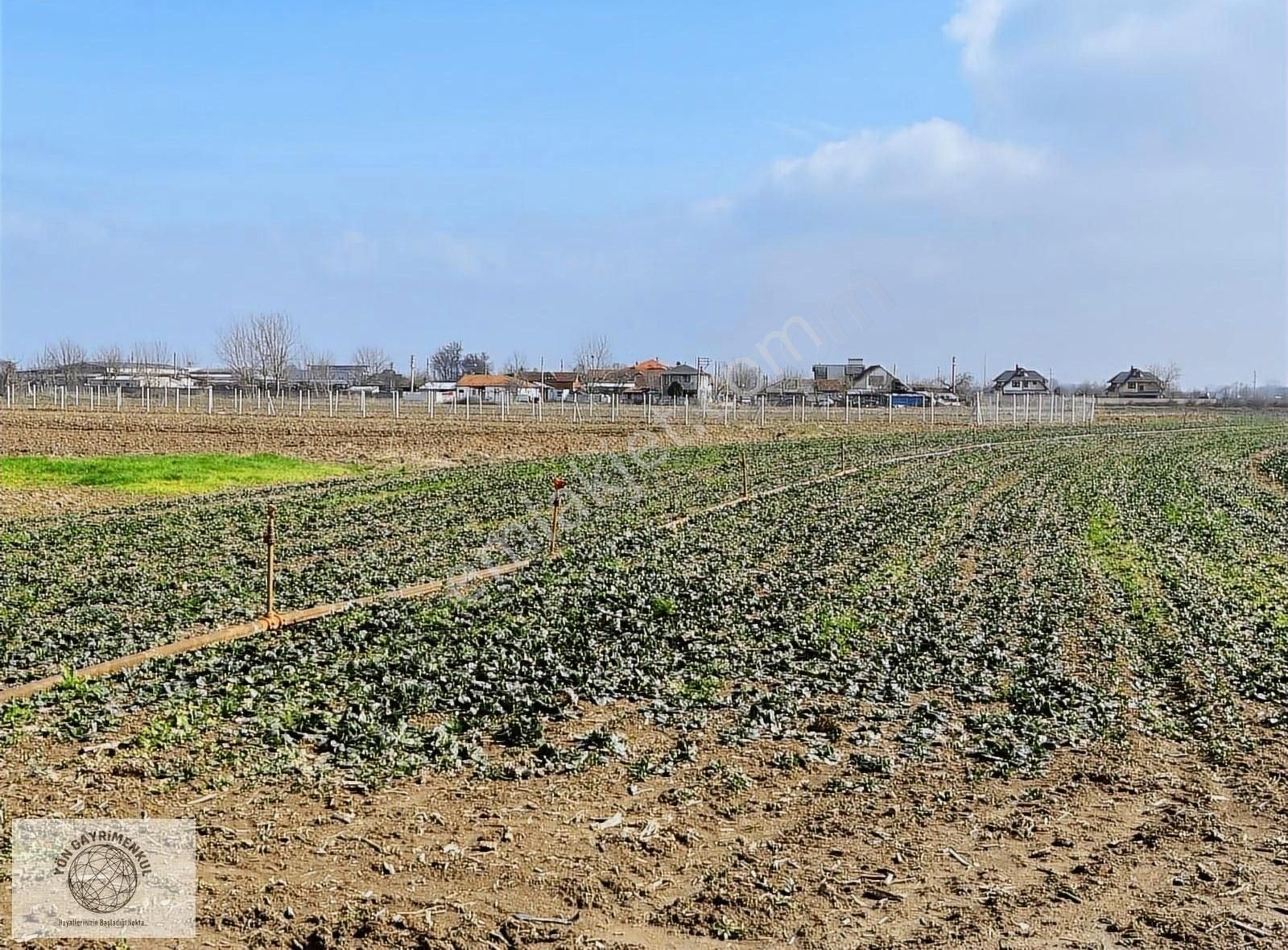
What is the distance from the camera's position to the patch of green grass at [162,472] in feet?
86.0

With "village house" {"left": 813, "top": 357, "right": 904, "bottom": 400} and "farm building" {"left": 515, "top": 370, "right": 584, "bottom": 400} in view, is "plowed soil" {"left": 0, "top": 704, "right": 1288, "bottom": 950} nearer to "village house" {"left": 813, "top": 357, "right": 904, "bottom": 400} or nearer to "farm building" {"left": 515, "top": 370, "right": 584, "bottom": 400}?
"village house" {"left": 813, "top": 357, "right": 904, "bottom": 400}

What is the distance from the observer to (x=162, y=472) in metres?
28.4

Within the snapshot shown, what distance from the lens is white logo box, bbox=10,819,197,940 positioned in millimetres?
5164

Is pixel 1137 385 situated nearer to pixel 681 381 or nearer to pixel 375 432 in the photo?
pixel 681 381

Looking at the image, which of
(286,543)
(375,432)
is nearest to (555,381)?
(375,432)

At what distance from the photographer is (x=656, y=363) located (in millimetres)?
130500

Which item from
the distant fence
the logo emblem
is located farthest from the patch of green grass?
the distant fence

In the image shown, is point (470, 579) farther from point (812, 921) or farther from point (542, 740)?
point (812, 921)

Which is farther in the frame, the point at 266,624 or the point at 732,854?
the point at 266,624

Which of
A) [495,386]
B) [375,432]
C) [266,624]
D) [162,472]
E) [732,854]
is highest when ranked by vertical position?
[495,386]

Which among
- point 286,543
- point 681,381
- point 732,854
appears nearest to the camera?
point 732,854

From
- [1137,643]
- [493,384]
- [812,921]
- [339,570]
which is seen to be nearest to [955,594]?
[1137,643]

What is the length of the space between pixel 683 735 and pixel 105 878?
4.03 metres

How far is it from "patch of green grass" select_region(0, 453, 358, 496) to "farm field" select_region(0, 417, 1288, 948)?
8981mm
